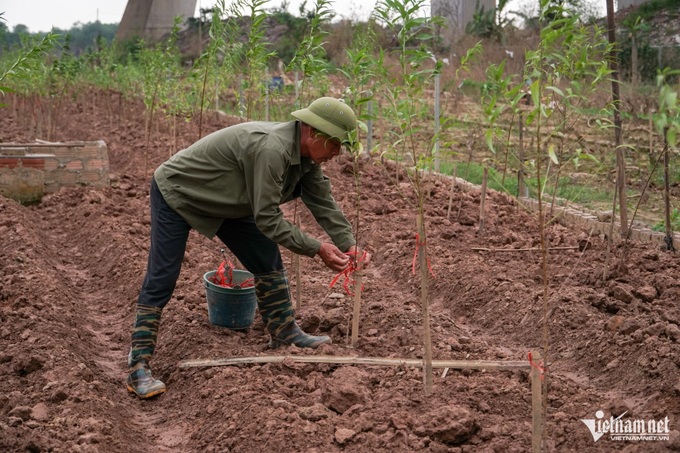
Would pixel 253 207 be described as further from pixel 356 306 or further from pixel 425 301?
pixel 425 301

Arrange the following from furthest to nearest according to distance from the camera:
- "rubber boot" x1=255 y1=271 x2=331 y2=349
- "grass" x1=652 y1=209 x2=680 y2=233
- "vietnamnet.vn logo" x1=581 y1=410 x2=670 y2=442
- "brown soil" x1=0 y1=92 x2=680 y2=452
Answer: "grass" x1=652 y1=209 x2=680 y2=233 → "rubber boot" x1=255 y1=271 x2=331 y2=349 → "brown soil" x1=0 y1=92 x2=680 y2=452 → "vietnamnet.vn logo" x1=581 y1=410 x2=670 y2=442

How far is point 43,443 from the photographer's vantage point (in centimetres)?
351

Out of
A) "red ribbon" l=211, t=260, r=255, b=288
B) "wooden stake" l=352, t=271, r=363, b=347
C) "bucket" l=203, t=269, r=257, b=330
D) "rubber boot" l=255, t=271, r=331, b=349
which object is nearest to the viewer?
"wooden stake" l=352, t=271, r=363, b=347

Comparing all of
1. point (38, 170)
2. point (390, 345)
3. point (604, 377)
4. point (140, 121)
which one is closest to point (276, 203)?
point (390, 345)

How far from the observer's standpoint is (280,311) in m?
4.88

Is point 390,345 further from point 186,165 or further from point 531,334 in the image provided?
point 186,165

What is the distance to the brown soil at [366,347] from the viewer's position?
145 inches

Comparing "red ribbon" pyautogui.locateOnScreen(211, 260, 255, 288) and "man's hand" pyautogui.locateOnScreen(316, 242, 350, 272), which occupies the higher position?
"man's hand" pyautogui.locateOnScreen(316, 242, 350, 272)

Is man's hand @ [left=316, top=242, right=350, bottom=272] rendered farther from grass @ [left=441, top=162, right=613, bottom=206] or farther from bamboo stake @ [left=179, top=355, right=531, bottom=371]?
grass @ [left=441, top=162, right=613, bottom=206]

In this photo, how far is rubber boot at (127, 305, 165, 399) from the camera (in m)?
4.53

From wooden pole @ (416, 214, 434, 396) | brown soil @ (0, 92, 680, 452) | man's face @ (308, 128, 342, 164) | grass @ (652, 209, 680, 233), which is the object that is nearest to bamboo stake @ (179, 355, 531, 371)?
brown soil @ (0, 92, 680, 452)

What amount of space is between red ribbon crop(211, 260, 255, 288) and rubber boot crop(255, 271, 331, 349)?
39 cm

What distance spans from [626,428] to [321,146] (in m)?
2.07

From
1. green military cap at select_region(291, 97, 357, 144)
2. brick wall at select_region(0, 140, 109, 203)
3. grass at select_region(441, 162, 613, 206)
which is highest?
green military cap at select_region(291, 97, 357, 144)
